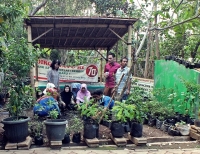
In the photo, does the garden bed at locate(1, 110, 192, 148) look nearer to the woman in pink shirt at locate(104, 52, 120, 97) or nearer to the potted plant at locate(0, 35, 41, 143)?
the potted plant at locate(0, 35, 41, 143)

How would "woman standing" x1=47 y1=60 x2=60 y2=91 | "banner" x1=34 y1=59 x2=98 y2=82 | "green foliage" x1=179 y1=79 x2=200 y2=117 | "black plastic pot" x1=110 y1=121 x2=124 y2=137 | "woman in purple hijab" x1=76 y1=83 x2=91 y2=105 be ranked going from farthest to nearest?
"banner" x1=34 y1=59 x2=98 y2=82 → "woman standing" x1=47 y1=60 x2=60 y2=91 → "woman in purple hijab" x1=76 y1=83 x2=91 y2=105 → "green foliage" x1=179 y1=79 x2=200 y2=117 → "black plastic pot" x1=110 y1=121 x2=124 y2=137

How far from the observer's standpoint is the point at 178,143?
4953 mm

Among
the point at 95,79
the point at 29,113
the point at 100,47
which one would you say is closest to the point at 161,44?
the point at 100,47

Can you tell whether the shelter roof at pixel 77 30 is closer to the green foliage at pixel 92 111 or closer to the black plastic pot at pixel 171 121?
the green foliage at pixel 92 111

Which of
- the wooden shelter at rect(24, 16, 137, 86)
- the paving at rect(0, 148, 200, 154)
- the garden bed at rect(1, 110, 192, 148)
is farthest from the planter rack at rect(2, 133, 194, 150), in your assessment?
the wooden shelter at rect(24, 16, 137, 86)

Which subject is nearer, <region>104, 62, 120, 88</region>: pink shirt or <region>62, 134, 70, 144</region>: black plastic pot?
<region>62, 134, 70, 144</region>: black plastic pot

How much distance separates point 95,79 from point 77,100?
2561 mm

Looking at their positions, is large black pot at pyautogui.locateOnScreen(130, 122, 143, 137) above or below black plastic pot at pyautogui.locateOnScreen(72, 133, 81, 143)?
above

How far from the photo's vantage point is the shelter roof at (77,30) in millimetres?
6645

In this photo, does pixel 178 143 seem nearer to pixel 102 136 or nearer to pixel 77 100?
pixel 102 136

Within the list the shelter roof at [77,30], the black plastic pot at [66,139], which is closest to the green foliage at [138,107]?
the black plastic pot at [66,139]

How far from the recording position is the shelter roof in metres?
6.64

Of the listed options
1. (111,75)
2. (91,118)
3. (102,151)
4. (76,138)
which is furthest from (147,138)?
(111,75)

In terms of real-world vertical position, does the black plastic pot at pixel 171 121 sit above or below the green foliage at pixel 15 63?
below
